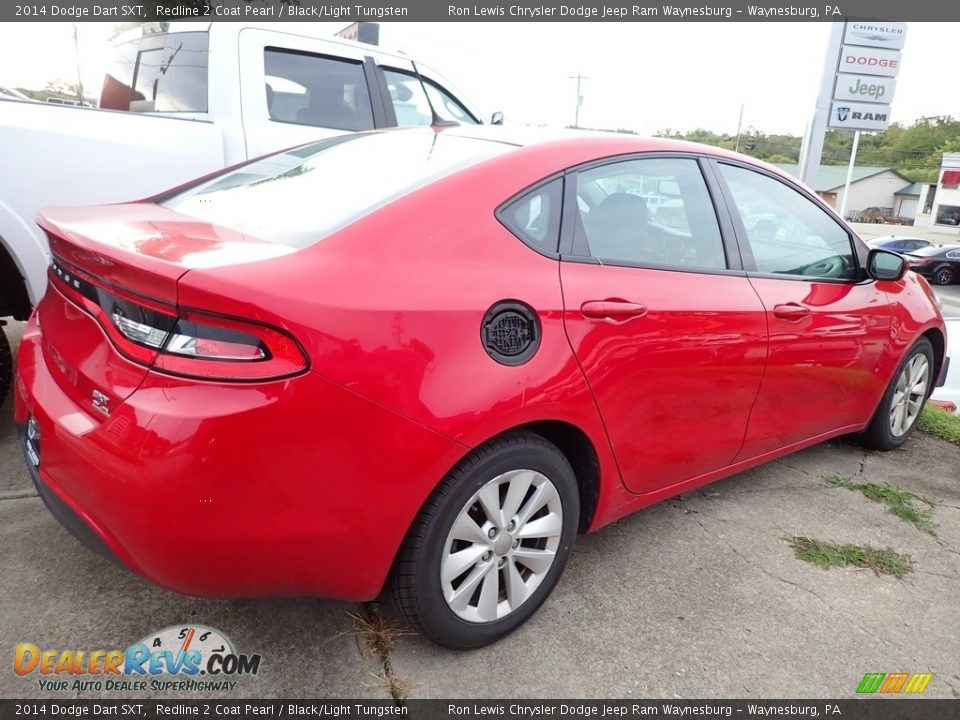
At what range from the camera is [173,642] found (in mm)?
2074

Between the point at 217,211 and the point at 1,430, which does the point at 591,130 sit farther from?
the point at 1,430

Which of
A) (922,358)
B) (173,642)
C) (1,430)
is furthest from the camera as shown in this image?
(922,358)

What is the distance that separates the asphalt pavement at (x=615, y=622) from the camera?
2.05 metres

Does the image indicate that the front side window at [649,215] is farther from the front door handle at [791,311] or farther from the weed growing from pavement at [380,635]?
the weed growing from pavement at [380,635]

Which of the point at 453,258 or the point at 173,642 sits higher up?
the point at 453,258

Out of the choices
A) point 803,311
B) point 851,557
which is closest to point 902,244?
point 803,311

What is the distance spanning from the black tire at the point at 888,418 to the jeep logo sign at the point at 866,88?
15.0 meters

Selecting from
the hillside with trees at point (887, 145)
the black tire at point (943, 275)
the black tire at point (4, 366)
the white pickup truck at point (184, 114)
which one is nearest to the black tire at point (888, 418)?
the white pickup truck at point (184, 114)

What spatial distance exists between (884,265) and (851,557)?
144 centimetres

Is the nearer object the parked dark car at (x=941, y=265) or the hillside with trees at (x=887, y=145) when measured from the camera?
the parked dark car at (x=941, y=265)

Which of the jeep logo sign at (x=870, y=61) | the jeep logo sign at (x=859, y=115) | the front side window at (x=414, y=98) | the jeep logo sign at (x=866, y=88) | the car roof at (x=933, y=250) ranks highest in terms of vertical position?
the jeep logo sign at (x=870, y=61)

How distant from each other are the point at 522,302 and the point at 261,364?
2.47 ft

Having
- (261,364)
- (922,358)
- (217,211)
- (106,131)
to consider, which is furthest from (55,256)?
(922,358)

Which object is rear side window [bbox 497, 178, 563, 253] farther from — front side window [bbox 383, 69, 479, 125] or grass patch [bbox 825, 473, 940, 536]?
front side window [bbox 383, 69, 479, 125]
